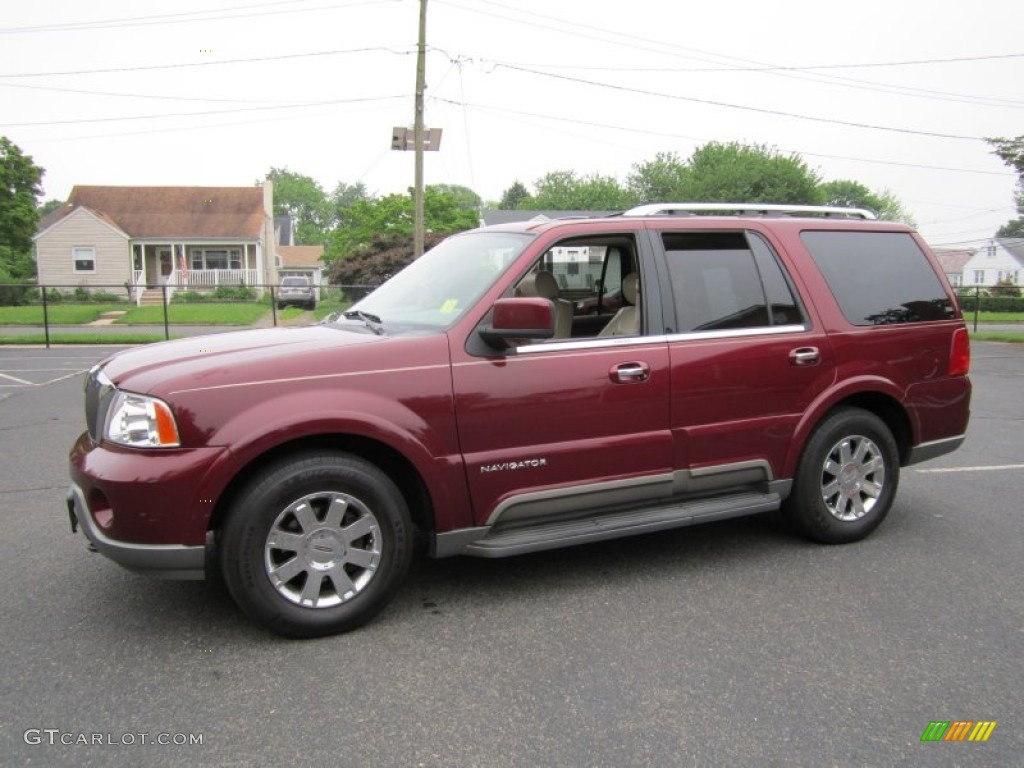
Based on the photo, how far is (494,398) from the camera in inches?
145

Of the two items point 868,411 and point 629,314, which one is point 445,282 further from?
point 868,411

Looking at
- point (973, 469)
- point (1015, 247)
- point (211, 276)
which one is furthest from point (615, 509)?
point (1015, 247)

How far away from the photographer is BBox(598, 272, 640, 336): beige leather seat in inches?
169

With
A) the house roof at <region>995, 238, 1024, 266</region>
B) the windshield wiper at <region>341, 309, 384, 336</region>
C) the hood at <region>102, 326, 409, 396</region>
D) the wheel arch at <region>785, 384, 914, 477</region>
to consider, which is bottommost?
the wheel arch at <region>785, 384, 914, 477</region>

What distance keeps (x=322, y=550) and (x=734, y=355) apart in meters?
2.36

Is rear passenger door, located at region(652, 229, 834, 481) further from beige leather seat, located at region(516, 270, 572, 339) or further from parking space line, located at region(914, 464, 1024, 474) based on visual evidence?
parking space line, located at region(914, 464, 1024, 474)

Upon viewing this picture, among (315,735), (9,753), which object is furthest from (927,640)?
(9,753)

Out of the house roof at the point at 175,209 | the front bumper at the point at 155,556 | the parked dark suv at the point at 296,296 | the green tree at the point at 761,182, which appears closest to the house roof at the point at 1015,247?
the green tree at the point at 761,182

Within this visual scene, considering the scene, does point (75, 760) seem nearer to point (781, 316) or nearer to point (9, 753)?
point (9, 753)

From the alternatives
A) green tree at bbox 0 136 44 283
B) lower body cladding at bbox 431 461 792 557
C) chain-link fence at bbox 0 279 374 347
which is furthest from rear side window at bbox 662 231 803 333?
green tree at bbox 0 136 44 283

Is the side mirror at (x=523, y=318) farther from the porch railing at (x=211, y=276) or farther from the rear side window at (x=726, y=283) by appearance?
the porch railing at (x=211, y=276)

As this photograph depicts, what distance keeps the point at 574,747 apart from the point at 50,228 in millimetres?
45546

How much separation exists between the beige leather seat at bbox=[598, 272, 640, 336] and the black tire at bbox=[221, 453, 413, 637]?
157cm

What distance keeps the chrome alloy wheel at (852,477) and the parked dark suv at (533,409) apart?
14 mm
